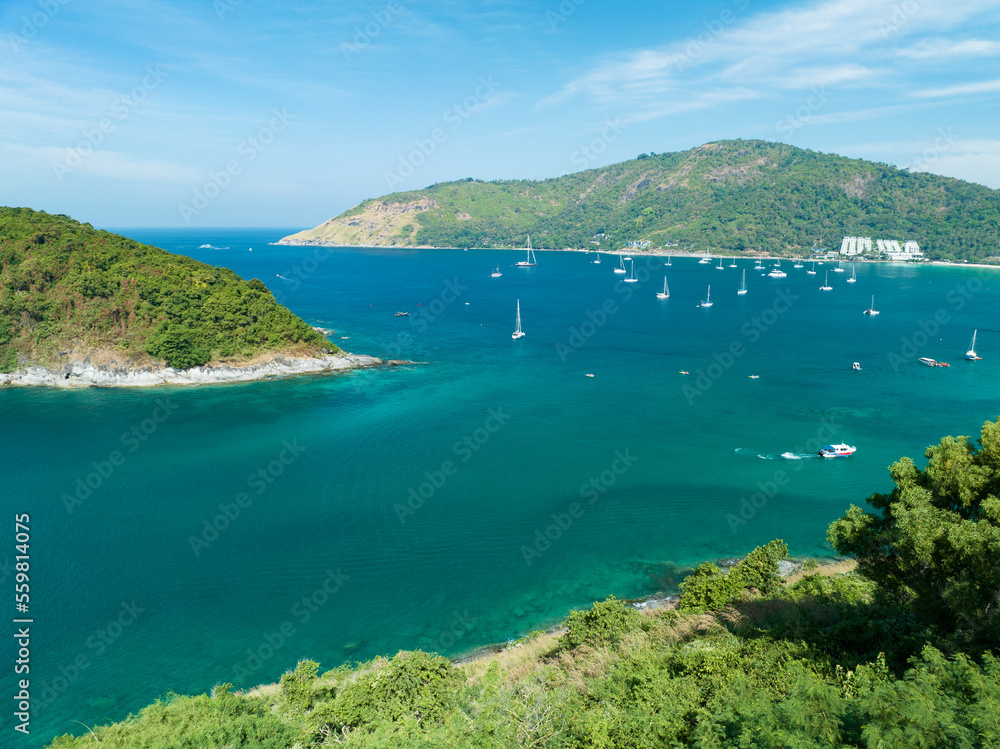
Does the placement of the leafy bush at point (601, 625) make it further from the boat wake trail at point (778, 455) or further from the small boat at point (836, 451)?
the small boat at point (836, 451)

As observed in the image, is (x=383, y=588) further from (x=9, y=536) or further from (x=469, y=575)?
(x=9, y=536)

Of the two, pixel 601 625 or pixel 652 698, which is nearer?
pixel 652 698

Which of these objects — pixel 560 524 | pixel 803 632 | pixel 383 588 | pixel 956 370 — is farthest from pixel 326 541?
pixel 956 370

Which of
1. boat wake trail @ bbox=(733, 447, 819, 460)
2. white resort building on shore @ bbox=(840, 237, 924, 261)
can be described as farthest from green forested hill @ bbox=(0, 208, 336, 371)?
white resort building on shore @ bbox=(840, 237, 924, 261)

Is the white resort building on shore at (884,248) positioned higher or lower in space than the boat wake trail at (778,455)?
higher

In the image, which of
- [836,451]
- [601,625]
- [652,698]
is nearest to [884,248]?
[836,451]

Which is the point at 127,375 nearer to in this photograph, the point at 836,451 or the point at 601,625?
the point at 601,625

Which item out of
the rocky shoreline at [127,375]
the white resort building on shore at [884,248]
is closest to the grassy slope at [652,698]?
the rocky shoreline at [127,375]
